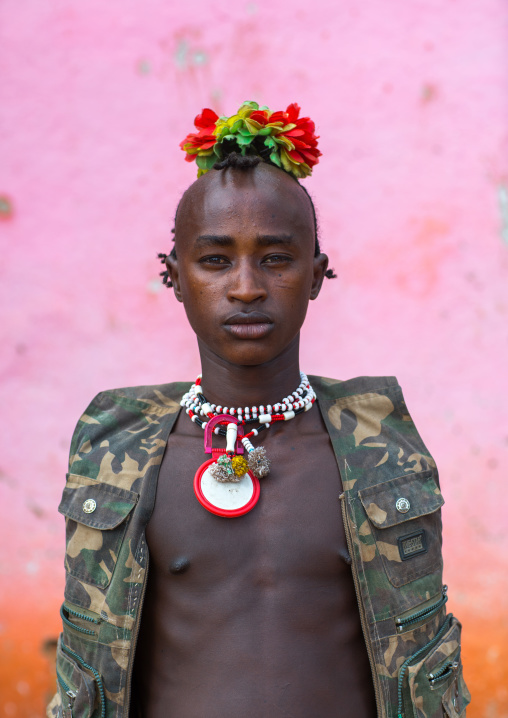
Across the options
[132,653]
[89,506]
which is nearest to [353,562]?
[132,653]

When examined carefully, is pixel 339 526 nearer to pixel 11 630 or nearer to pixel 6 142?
pixel 11 630

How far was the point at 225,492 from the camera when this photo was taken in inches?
82.2

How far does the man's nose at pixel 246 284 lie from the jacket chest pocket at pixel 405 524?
0.61 m

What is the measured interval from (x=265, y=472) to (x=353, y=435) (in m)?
0.30

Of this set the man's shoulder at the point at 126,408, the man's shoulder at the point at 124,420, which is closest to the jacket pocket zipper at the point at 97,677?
the man's shoulder at the point at 124,420

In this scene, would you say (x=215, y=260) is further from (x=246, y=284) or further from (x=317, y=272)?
(x=317, y=272)

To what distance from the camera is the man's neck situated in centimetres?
222

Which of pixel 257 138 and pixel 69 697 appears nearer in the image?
pixel 69 697

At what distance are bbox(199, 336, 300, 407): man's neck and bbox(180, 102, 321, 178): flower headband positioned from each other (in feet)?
1.74

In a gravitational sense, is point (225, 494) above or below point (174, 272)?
below

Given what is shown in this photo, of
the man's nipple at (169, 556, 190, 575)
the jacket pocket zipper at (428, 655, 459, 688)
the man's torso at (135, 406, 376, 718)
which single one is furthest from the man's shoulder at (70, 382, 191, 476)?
the jacket pocket zipper at (428, 655, 459, 688)

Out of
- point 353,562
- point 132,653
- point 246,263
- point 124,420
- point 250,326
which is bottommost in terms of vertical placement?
point 132,653

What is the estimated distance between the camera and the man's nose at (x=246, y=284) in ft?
6.54

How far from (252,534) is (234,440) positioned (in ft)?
0.87
